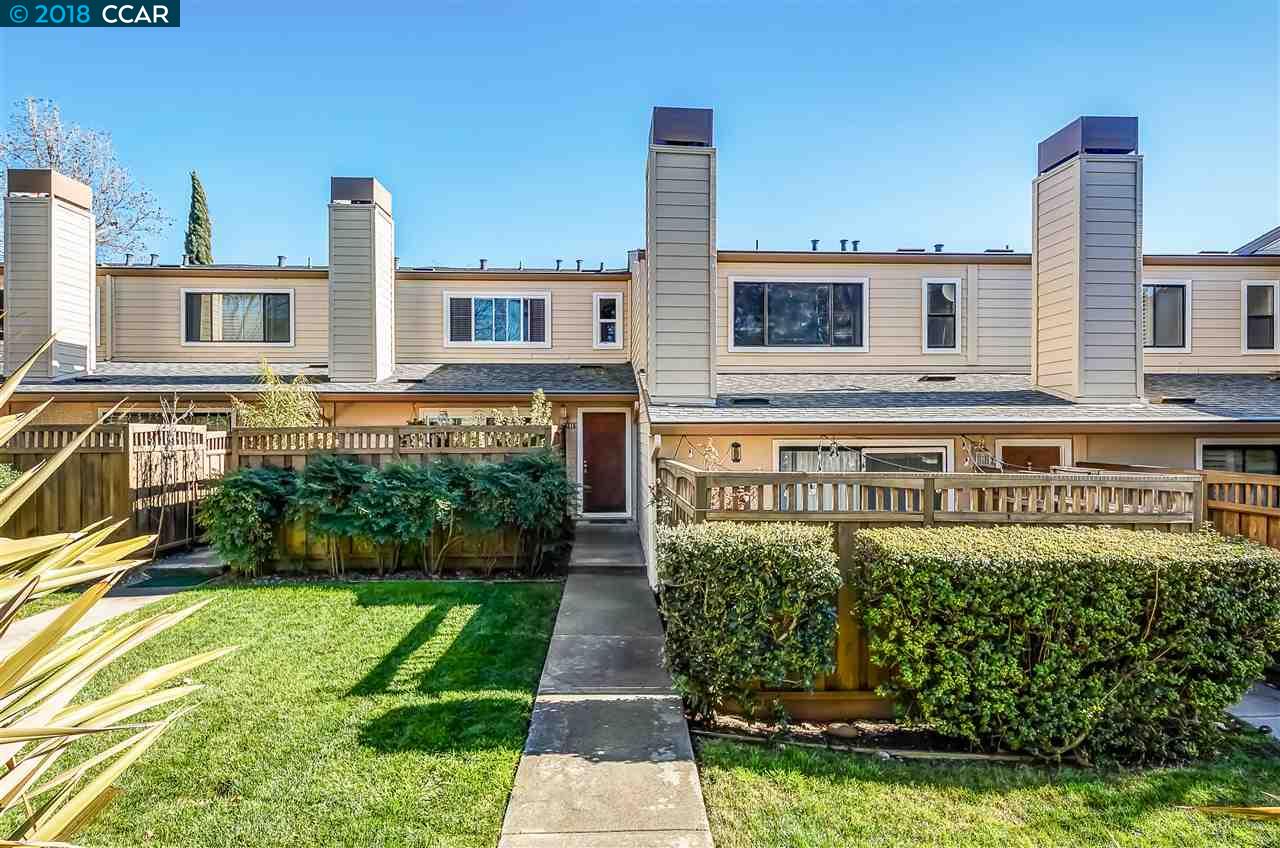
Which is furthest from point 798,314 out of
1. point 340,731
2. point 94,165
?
point 94,165

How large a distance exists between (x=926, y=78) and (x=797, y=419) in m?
6.91

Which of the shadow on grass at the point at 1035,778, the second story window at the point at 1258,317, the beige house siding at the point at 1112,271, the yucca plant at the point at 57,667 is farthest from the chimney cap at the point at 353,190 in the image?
the second story window at the point at 1258,317

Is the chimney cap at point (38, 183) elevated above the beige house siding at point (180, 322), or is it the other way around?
the chimney cap at point (38, 183)

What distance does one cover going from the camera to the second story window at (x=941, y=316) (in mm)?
11719

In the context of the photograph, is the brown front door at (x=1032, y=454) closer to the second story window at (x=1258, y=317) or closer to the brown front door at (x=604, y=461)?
the second story window at (x=1258, y=317)

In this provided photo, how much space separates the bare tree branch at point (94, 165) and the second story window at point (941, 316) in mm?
23704

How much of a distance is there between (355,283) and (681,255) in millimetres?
6641

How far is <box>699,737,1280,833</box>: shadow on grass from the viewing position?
340cm

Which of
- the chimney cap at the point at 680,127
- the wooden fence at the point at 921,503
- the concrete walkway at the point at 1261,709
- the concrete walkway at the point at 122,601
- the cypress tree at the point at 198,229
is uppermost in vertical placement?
the cypress tree at the point at 198,229

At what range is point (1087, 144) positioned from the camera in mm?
9789

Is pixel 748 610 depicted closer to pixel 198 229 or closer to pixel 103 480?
pixel 103 480

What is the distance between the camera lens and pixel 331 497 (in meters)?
7.92

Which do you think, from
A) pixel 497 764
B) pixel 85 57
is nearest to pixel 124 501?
pixel 497 764

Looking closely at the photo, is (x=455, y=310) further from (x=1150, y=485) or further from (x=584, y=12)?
(x=1150, y=485)
